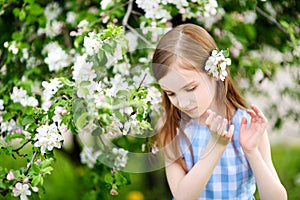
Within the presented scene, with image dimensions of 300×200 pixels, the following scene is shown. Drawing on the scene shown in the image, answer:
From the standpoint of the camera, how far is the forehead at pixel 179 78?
1545 millimetres

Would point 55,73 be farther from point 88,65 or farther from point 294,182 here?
point 294,182

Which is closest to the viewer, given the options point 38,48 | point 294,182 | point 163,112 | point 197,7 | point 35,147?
point 35,147

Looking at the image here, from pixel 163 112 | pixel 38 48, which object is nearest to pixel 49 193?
pixel 38 48

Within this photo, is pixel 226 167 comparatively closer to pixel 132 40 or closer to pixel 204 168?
pixel 204 168

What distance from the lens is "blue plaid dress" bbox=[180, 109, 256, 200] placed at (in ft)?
5.79

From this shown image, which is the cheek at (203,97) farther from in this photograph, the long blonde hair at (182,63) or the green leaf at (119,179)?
the green leaf at (119,179)

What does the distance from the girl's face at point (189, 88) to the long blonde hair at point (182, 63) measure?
23mm

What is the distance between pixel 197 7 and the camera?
201cm

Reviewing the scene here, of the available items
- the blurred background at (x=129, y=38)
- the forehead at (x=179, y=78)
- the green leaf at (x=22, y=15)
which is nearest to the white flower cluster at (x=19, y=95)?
the blurred background at (x=129, y=38)

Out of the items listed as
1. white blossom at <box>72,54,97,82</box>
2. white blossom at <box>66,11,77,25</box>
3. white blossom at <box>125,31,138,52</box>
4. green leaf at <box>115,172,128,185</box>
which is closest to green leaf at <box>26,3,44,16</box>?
white blossom at <box>66,11,77,25</box>

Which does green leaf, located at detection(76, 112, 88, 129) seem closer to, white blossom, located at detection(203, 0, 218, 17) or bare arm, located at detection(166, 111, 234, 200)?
bare arm, located at detection(166, 111, 234, 200)

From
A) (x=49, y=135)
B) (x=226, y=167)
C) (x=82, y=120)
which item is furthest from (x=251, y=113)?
(x=49, y=135)

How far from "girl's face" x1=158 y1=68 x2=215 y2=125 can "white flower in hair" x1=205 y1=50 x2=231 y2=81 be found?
29mm

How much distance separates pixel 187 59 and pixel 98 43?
26cm
